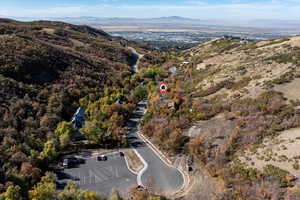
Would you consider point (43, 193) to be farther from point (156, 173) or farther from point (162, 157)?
point (162, 157)

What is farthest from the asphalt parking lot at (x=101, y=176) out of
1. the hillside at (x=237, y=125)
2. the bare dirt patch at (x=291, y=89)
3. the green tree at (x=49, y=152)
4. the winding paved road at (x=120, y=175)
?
the bare dirt patch at (x=291, y=89)

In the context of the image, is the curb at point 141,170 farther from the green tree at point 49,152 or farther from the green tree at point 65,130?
the green tree at point 49,152

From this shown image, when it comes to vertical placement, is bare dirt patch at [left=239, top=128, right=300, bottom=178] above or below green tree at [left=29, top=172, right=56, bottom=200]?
above

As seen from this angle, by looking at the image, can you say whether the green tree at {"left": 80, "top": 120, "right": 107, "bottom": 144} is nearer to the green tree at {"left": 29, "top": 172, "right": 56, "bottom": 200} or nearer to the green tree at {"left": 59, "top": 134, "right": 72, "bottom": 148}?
the green tree at {"left": 59, "top": 134, "right": 72, "bottom": 148}

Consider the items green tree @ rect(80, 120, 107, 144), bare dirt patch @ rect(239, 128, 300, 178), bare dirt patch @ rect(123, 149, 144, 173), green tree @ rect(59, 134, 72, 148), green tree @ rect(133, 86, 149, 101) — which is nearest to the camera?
bare dirt patch @ rect(239, 128, 300, 178)

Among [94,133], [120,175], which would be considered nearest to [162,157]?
[120,175]

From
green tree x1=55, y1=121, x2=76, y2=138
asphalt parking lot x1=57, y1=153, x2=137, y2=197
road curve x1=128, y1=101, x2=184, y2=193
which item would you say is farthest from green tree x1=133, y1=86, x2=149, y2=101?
asphalt parking lot x1=57, y1=153, x2=137, y2=197
